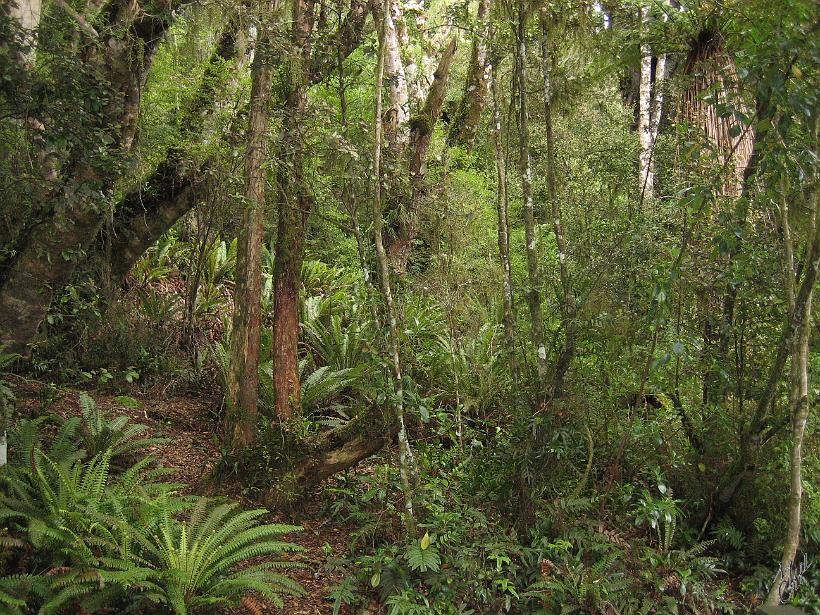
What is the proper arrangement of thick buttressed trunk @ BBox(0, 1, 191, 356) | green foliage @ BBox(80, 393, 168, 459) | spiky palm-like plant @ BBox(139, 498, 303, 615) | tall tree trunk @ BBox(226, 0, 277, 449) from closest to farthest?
1. spiky palm-like plant @ BBox(139, 498, 303, 615)
2. tall tree trunk @ BBox(226, 0, 277, 449)
3. green foliage @ BBox(80, 393, 168, 459)
4. thick buttressed trunk @ BBox(0, 1, 191, 356)

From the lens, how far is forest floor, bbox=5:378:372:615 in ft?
15.4

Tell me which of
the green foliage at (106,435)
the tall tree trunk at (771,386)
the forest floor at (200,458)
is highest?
the tall tree trunk at (771,386)

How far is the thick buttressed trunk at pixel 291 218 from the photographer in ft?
17.0

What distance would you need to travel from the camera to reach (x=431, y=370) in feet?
24.2

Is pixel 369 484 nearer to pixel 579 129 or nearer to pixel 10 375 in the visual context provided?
pixel 10 375

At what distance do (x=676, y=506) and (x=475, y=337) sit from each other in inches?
128

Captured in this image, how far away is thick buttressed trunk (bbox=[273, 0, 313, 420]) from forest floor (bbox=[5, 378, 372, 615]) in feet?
2.80

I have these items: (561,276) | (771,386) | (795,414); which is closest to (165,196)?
(561,276)

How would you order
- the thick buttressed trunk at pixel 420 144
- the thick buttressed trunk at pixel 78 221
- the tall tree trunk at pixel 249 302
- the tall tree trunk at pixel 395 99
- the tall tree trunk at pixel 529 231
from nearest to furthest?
the tall tree trunk at pixel 249 302 → the tall tree trunk at pixel 529 231 → the thick buttressed trunk at pixel 78 221 → the tall tree trunk at pixel 395 99 → the thick buttressed trunk at pixel 420 144

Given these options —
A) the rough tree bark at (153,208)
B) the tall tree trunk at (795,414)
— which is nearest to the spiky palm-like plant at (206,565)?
the tall tree trunk at (795,414)

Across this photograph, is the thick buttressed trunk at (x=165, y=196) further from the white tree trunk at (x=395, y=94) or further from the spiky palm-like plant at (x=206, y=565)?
the spiky palm-like plant at (x=206, y=565)

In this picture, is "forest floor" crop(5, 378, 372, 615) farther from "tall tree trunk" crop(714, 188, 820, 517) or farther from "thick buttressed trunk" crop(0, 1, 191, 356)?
"tall tree trunk" crop(714, 188, 820, 517)

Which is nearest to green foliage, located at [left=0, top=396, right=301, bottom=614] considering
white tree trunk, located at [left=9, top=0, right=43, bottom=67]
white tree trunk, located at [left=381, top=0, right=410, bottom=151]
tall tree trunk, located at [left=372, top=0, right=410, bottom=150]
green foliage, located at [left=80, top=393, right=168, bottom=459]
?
green foliage, located at [left=80, top=393, right=168, bottom=459]

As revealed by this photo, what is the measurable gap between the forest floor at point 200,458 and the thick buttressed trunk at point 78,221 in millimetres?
694
